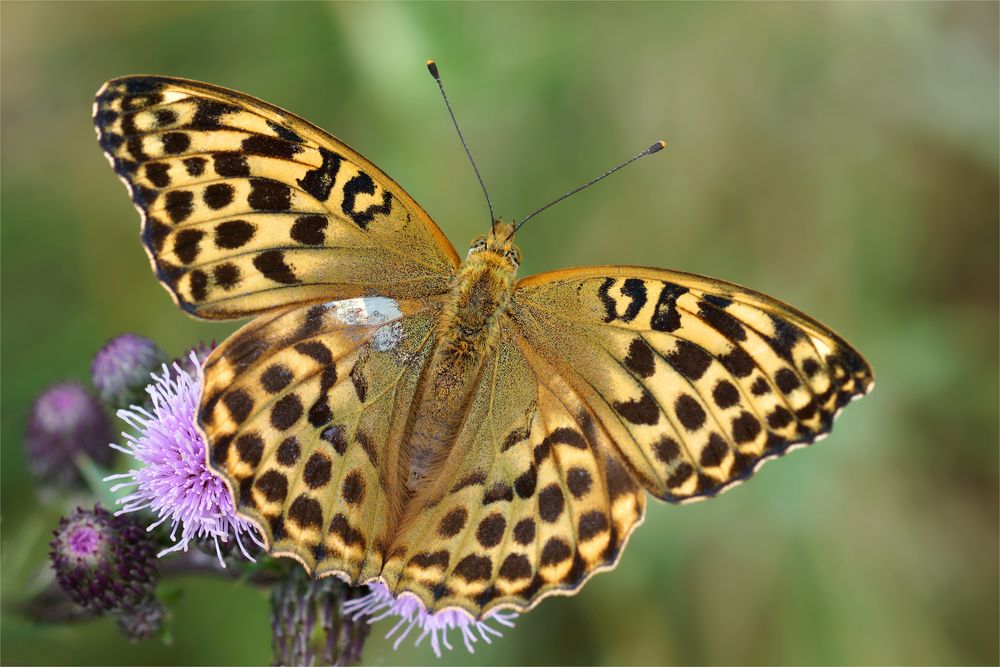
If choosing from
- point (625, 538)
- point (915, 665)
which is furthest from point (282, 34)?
point (915, 665)

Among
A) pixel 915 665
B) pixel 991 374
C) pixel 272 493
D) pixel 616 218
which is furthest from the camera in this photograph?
pixel 616 218

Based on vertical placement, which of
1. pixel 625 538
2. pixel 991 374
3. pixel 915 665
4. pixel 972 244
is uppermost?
pixel 972 244

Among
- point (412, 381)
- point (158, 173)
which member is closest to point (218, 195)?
point (158, 173)

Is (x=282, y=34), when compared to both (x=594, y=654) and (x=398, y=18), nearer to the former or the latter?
(x=398, y=18)

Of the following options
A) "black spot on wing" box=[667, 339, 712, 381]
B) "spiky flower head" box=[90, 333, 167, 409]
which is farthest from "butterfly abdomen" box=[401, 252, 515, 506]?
"spiky flower head" box=[90, 333, 167, 409]

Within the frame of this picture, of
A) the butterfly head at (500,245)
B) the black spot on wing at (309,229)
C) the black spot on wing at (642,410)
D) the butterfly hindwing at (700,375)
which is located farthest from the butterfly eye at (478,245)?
the black spot on wing at (642,410)

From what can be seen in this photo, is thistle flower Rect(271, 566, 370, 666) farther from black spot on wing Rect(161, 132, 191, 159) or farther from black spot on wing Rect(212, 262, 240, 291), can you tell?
black spot on wing Rect(161, 132, 191, 159)

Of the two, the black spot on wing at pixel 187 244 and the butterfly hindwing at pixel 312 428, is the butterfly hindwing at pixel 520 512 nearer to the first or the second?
the butterfly hindwing at pixel 312 428
